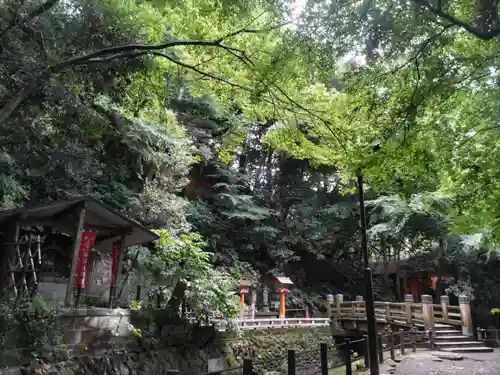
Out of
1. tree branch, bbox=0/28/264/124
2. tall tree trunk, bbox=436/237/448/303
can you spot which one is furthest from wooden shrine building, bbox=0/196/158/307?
tall tree trunk, bbox=436/237/448/303

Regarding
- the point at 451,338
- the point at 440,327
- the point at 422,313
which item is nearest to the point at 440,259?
the point at 422,313

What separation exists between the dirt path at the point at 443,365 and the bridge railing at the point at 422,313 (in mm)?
2297

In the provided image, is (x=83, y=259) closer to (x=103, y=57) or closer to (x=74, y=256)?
(x=74, y=256)

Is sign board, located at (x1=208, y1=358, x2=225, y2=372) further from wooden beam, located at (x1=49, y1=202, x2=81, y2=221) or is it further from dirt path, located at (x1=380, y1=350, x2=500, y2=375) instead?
wooden beam, located at (x1=49, y1=202, x2=81, y2=221)

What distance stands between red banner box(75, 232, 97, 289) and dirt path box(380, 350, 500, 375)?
25.3 feet

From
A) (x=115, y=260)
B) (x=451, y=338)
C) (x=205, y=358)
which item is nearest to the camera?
(x=115, y=260)

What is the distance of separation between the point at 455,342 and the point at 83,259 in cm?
1348

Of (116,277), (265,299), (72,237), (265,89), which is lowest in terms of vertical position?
(265,299)

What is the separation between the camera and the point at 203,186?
23531mm

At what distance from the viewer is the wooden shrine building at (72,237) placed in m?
8.83

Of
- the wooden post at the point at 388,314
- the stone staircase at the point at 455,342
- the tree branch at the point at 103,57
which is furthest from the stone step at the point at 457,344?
the tree branch at the point at 103,57

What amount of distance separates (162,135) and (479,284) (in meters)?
19.2

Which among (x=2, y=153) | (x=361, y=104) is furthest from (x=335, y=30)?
(x=2, y=153)

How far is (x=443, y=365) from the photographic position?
33.5ft
